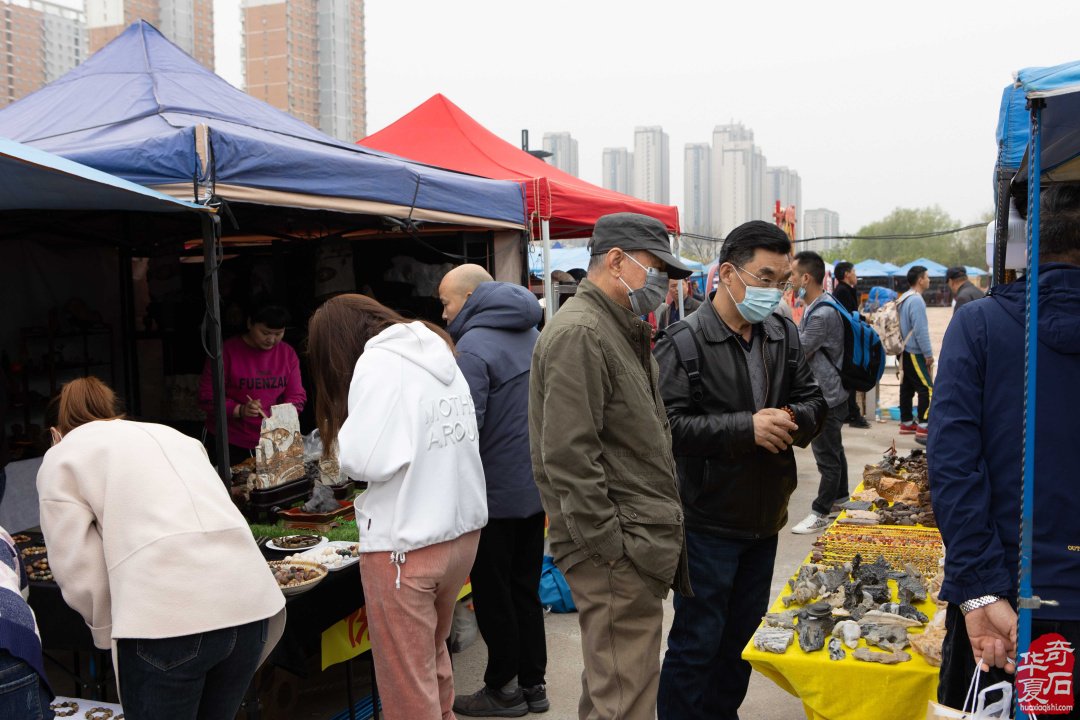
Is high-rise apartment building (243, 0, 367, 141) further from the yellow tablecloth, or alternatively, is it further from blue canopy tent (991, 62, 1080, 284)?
the yellow tablecloth

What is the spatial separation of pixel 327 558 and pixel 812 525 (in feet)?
13.9

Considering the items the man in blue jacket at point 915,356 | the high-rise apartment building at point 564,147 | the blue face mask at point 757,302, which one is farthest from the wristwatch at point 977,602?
the high-rise apartment building at point 564,147

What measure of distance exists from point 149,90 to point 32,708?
397cm

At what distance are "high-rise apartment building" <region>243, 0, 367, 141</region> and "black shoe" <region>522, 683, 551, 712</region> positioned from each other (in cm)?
5078

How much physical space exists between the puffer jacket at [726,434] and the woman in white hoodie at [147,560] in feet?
4.91

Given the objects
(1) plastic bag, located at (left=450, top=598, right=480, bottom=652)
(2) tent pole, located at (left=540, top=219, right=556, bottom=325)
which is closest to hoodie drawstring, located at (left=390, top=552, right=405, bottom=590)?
(1) plastic bag, located at (left=450, top=598, right=480, bottom=652)

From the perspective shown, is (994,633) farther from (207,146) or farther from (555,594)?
(207,146)

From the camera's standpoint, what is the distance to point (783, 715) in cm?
377

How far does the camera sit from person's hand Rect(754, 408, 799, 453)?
284cm

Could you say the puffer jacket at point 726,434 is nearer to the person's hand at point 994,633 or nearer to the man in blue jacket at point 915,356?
the person's hand at point 994,633

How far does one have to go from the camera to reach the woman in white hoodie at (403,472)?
8.73 feet

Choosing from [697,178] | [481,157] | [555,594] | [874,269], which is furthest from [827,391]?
[697,178]

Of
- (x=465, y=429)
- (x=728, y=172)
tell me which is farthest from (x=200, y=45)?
(x=465, y=429)

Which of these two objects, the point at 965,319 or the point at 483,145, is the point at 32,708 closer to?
the point at 965,319
